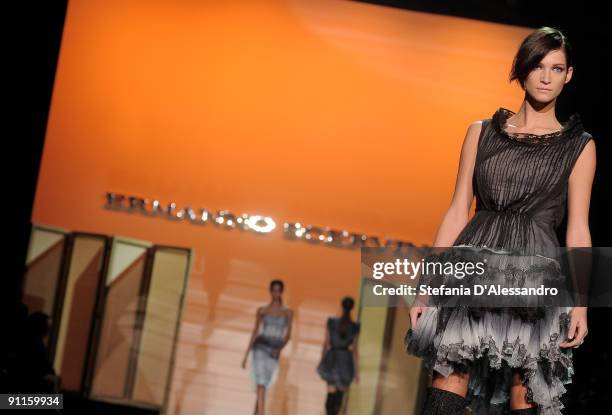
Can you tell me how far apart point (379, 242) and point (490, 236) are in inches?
143

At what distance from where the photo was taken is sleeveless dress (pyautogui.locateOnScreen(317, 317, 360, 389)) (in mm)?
6125

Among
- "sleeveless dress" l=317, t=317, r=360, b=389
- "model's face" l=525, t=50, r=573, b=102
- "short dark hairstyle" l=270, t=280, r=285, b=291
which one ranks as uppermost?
"model's face" l=525, t=50, r=573, b=102

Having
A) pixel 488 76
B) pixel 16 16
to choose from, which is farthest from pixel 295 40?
pixel 16 16

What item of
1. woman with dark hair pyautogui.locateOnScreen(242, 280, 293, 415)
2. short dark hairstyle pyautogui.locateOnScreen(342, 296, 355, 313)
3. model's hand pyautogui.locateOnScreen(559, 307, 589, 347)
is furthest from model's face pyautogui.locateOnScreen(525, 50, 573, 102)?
woman with dark hair pyautogui.locateOnScreen(242, 280, 293, 415)

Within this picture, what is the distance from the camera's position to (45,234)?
20.2ft

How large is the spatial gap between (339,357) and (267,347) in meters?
0.49

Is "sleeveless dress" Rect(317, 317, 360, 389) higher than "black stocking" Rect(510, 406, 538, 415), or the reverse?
"sleeveless dress" Rect(317, 317, 360, 389)

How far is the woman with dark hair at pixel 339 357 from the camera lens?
613cm

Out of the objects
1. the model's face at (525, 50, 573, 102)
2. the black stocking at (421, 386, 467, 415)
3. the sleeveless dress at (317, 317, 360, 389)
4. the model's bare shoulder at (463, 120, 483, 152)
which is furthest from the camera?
the sleeveless dress at (317, 317, 360, 389)

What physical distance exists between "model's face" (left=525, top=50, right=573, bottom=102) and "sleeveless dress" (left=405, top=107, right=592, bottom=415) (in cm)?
12

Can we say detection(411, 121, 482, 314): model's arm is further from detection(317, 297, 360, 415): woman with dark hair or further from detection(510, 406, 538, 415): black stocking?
detection(317, 297, 360, 415): woman with dark hair

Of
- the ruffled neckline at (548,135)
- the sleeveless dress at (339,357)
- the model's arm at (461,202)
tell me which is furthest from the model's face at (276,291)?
the ruffled neckline at (548,135)

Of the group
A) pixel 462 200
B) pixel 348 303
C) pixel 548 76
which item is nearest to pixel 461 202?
pixel 462 200

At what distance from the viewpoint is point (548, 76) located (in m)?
2.54
